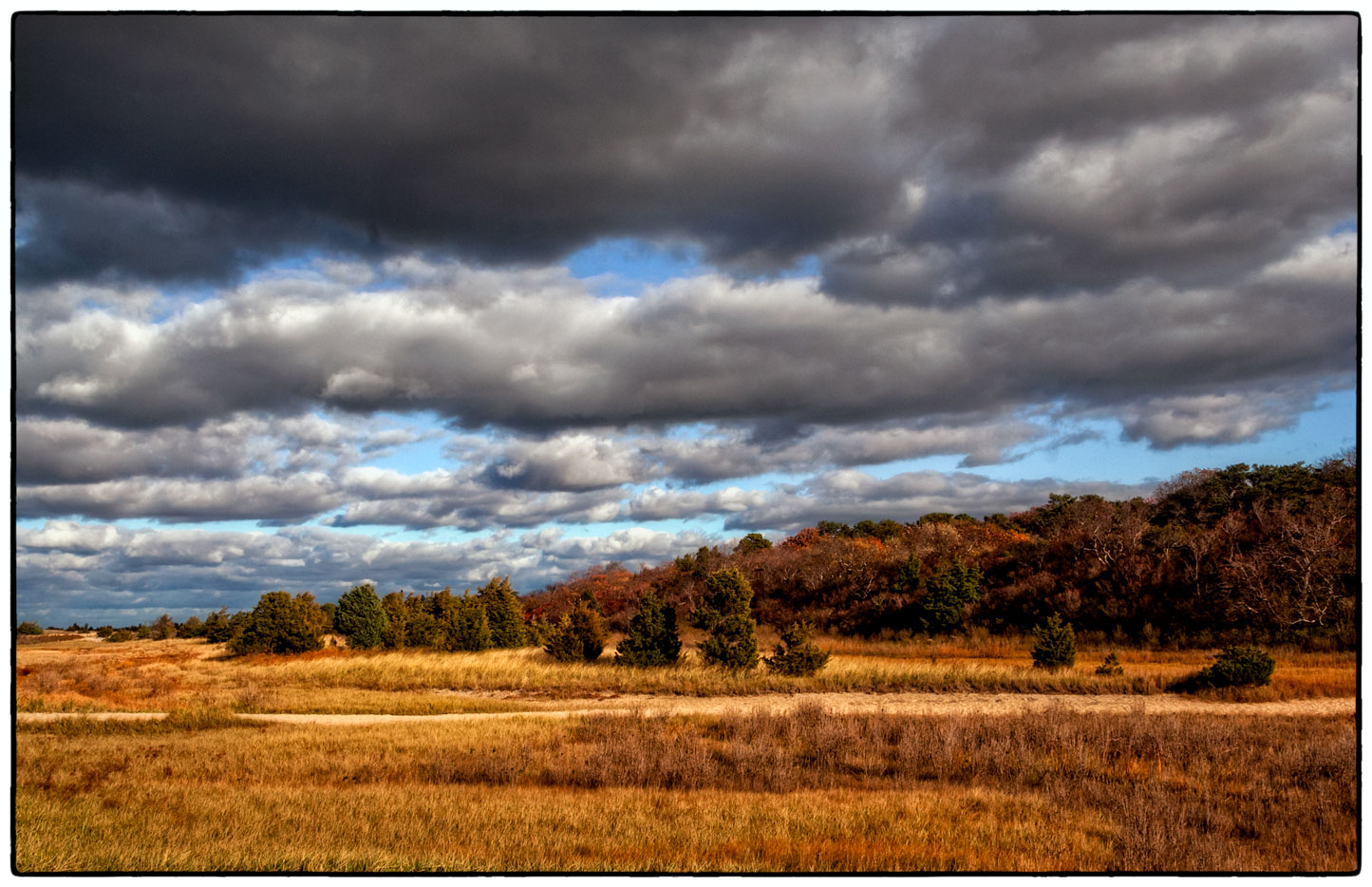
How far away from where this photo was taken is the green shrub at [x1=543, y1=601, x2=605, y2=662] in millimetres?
32656

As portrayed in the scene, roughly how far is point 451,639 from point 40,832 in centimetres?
3141

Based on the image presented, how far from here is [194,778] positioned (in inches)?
Answer: 466

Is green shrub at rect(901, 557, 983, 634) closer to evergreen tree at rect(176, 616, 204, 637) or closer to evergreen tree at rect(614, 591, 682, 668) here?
evergreen tree at rect(614, 591, 682, 668)

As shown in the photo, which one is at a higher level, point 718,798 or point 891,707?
point 718,798

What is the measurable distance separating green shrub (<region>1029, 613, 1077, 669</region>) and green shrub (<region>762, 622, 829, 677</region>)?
23.7 ft

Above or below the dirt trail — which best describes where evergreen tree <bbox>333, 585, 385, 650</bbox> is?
above

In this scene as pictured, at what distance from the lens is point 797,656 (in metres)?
26.8

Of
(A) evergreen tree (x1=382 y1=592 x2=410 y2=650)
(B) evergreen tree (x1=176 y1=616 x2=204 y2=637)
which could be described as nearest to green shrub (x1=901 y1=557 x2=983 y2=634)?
(A) evergreen tree (x1=382 y1=592 x2=410 y2=650)

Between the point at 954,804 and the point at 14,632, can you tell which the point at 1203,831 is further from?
the point at 14,632

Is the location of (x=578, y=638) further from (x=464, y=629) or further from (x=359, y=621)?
(x=359, y=621)

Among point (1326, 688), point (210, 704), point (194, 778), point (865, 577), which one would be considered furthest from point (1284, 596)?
point (210, 704)

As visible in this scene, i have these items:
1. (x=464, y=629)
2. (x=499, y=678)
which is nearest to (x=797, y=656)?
(x=499, y=678)

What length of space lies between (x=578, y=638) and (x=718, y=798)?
23.4 meters

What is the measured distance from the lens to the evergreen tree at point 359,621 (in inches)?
1577
